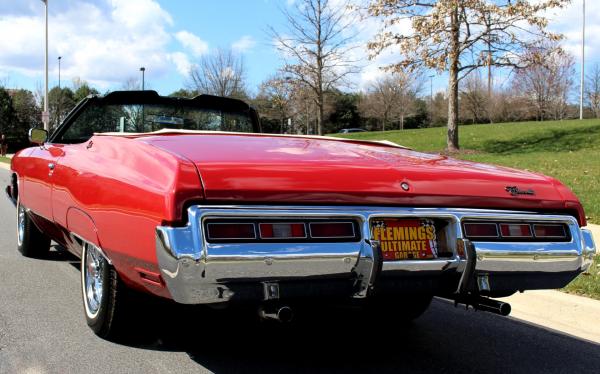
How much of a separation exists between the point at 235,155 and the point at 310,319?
6.63 ft

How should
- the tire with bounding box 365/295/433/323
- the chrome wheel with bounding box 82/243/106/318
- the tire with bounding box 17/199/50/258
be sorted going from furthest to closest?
the tire with bounding box 17/199/50/258
the tire with bounding box 365/295/433/323
the chrome wheel with bounding box 82/243/106/318

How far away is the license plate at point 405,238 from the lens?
289 cm

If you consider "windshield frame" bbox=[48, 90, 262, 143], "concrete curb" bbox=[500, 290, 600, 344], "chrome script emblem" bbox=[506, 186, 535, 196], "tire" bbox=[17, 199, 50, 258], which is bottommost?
"concrete curb" bbox=[500, 290, 600, 344]

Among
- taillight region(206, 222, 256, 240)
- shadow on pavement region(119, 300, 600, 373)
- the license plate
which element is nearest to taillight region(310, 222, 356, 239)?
the license plate

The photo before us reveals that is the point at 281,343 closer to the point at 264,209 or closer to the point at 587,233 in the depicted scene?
the point at 264,209

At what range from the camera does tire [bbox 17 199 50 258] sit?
6160 millimetres

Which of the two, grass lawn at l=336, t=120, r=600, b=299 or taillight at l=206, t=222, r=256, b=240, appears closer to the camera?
taillight at l=206, t=222, r=256, b=240

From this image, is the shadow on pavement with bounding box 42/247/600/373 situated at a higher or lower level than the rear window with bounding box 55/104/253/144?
lower

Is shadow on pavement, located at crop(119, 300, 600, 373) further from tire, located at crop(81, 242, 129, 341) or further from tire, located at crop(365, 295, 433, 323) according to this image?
tire, located at crop(81, 242, 129, 341)

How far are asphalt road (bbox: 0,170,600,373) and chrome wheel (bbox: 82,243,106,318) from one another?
0.71 feet

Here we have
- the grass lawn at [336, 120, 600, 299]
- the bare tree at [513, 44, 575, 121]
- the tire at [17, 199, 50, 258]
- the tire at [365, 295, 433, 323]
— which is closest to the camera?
the tire at [365, 295, 433, 323]

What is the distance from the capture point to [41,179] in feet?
15.8

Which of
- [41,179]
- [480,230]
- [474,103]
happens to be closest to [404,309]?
[480,230]

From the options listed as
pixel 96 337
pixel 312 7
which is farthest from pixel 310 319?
pixel 312 7
